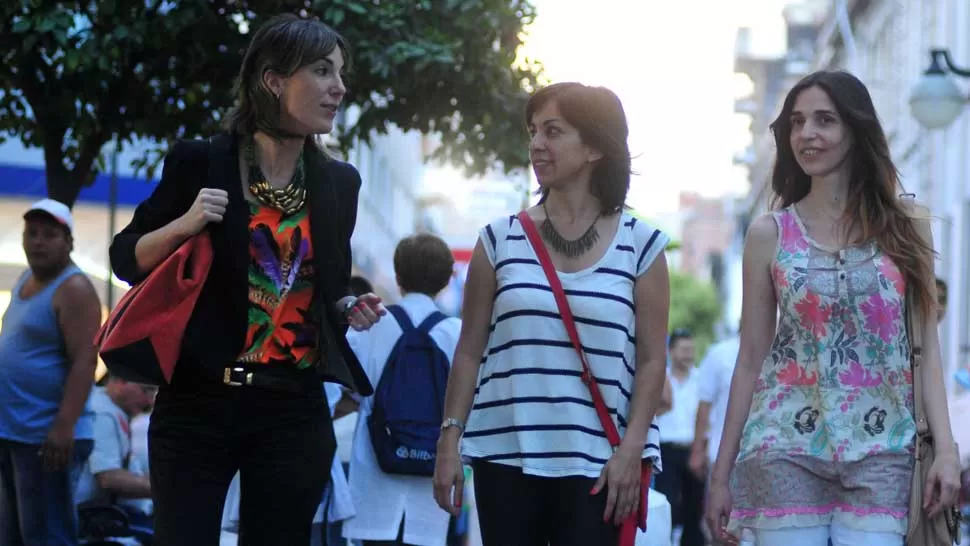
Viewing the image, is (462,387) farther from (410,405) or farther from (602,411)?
(410,405)

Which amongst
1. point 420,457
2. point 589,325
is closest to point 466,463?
point 589,325

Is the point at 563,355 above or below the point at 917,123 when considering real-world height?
below

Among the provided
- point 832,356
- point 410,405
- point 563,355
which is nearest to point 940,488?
point 832,356

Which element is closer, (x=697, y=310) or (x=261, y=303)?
(x=261, y=303)

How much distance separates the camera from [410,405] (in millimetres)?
7461

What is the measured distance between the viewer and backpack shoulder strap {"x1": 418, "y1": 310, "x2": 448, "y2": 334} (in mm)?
7633

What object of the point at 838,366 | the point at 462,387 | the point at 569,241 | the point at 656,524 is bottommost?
the point at 656,524

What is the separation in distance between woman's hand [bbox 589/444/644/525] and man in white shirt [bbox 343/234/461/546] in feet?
9.45

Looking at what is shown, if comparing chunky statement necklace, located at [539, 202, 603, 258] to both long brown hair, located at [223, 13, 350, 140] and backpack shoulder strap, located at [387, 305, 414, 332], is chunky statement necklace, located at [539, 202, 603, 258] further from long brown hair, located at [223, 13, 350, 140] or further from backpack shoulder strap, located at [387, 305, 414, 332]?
backpack shoulder strap, located at [387, 305, 414, 332]

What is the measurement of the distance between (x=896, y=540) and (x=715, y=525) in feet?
1.69

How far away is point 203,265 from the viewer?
4.50 meters

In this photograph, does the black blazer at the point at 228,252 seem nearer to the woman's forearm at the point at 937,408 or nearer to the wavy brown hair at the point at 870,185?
the wavy brown hair at the point at 870,185

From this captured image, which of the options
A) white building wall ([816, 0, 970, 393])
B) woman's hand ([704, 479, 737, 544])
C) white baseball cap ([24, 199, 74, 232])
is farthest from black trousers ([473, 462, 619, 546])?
white building wall ([816, 0, 970, 393])

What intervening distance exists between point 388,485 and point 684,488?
21.9 feet
